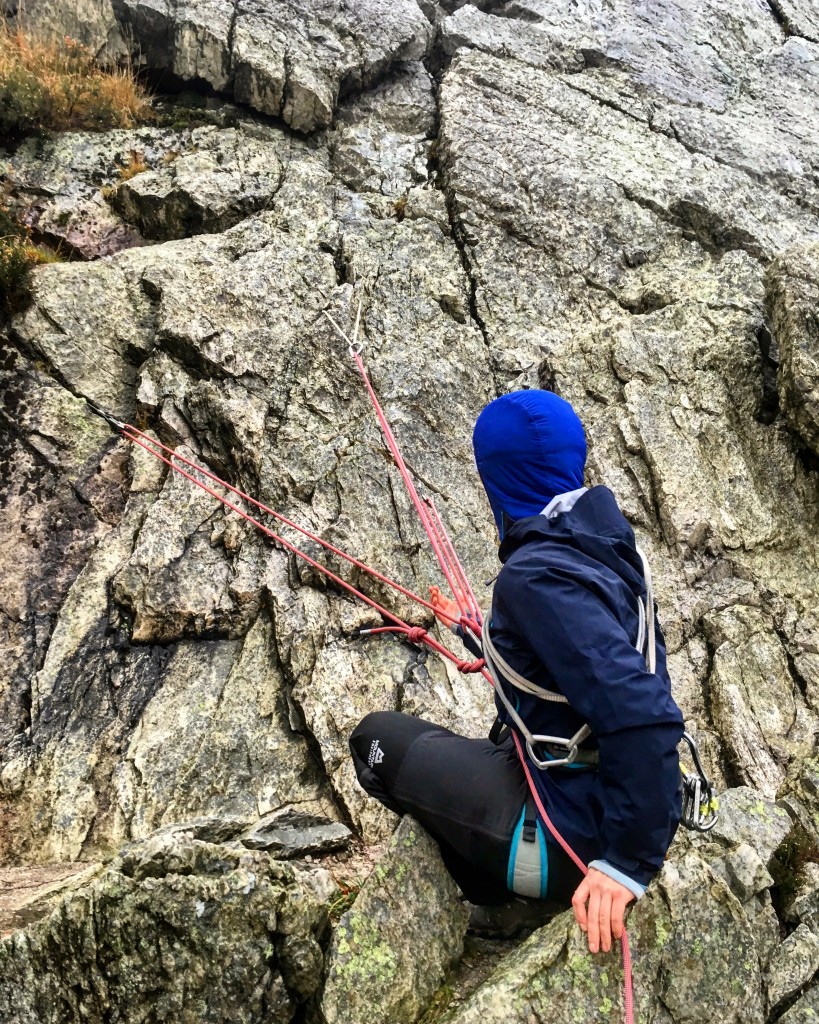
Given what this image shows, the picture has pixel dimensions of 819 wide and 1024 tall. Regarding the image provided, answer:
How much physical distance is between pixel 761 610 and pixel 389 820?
14.2ft

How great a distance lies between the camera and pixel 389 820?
19.2 ft

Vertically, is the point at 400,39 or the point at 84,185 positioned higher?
the point at 400,39

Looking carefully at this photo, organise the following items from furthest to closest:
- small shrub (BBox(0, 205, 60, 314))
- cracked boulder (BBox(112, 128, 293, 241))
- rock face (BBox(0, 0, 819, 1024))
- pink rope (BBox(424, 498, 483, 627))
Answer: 1. cracked boulder (BBox(112, 128, 293, 241))
2. small shrub (BBox(0, 205, 60, 314))
3. pink rope (BBox(424, 498, 483, 627))
4. rock face (BBox(0, 0, 819, 1024))

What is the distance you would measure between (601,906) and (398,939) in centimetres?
128

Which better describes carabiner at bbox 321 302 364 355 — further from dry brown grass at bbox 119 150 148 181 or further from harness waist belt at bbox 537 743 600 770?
harness waist belt at bbox 537 743 600 770

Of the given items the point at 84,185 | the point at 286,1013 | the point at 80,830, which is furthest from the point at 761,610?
the point at 84,185

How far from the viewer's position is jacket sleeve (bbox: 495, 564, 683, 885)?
10.2ft

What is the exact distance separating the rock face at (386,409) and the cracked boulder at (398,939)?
32 millimetres

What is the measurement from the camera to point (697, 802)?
3770 millimetres

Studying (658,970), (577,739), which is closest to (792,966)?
(658,970)

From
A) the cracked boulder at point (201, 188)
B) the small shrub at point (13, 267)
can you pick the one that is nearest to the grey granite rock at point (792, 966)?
the small shrub at point (13, 267)

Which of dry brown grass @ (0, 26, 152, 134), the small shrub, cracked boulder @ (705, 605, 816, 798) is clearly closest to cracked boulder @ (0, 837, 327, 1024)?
cracked boulder @ (705, 605, 816, 798)

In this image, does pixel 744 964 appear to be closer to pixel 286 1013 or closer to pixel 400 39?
pixel 286 1013

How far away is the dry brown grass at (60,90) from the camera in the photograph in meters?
10.1
